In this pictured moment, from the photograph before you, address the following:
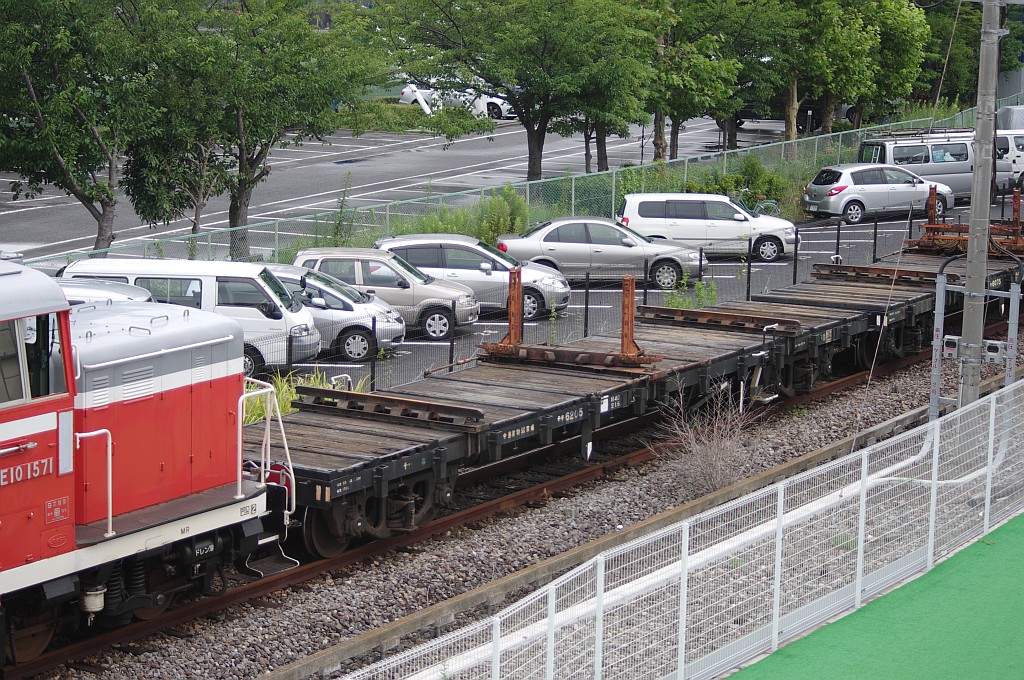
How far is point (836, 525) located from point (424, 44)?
24953 millimetres

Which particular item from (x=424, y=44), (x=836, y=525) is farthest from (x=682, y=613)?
(x=424, y=44)

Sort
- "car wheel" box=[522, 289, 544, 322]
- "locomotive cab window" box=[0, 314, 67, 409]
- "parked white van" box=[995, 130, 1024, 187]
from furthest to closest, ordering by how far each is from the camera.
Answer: "parked white van" box=[995, 130, 1024, 187] < "car wheel" box=[522, 289, 544, 322] < "locomotive cab window" box=[0, 314, 67, 409]

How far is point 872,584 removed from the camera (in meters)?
10.7

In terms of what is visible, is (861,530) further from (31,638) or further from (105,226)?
(105,226)

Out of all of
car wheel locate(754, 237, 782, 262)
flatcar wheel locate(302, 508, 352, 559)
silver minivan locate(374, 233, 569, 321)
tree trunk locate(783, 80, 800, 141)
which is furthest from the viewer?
tree trunk locate(783, 80, 800, 141)

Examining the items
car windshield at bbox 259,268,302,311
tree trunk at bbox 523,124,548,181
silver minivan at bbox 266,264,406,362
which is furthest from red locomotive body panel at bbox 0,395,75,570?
tree trunk at bbox 523,124,548,181

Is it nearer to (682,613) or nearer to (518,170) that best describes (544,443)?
(682,613)

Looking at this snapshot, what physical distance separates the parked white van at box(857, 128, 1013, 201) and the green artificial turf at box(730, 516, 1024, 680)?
1086 inches

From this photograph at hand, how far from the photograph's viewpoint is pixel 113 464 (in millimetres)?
10258

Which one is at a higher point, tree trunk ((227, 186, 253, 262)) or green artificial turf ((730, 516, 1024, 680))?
tree trunk ((227, 186, 253, 262))

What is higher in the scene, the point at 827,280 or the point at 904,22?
the point at 904,22

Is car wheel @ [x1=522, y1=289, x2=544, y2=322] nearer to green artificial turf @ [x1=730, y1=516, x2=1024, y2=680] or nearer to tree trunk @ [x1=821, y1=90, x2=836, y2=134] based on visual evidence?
green artificial turf @ [x1=730, y1=516, x2=1024, y2=680]

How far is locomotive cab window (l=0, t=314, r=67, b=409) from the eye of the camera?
9094 mm

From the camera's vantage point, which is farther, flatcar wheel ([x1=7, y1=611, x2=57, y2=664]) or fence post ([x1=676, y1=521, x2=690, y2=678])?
flatcar wheel ([x1=7, y1=611, x2=57, y2=664])
